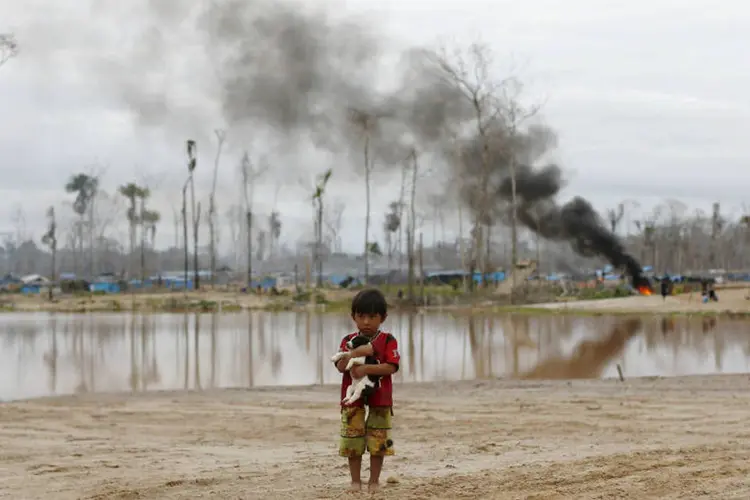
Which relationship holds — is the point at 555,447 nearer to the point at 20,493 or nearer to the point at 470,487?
the point at 470,487

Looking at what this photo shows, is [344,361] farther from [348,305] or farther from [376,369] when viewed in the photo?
[348,305]

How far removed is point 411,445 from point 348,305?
54.0 m

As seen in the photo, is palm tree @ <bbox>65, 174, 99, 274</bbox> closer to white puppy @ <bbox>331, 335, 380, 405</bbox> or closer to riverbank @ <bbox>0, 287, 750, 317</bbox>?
riverbank @ <bbox>0, 287, 750, 317</bbox>

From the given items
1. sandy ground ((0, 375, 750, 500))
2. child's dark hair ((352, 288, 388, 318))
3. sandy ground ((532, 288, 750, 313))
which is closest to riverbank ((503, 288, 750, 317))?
sandy ground ((532, 288, 750, 313))

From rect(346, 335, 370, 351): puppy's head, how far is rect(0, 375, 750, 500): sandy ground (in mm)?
1039

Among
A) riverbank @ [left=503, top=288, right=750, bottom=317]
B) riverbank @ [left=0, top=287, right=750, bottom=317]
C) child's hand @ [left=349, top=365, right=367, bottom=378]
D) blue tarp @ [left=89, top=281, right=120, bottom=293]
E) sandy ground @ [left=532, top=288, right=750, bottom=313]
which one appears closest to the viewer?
child's hand @ [left=349, top=365, right=367, bottom=378]

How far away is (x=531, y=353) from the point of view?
29.5 meters

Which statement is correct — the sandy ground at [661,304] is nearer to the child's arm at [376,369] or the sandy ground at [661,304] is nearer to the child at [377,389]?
the child at [377,389]

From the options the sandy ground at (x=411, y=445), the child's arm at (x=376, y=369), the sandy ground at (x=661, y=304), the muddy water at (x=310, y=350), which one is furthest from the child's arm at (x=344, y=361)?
the sandy ground at (x=661, y=304)

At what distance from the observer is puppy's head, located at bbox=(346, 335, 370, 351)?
6848mm

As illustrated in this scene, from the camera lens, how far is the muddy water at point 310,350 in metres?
22.7

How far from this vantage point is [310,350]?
3034cm

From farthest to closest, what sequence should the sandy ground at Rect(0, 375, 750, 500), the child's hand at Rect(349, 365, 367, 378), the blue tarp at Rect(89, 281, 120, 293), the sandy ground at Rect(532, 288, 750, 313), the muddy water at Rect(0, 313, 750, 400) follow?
the blue tarp at Rect(89, 281, 120, 293)
the sandy ground at Rect(532, 288, 750, 313)
the muddy water at Rect(0, 313, 750, 400)
the sandy ground at Rect(0, 375, 750, 500)
the child's hand at Rect(349, 365, 367, 378)

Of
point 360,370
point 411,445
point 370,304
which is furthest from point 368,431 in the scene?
point 411,445
